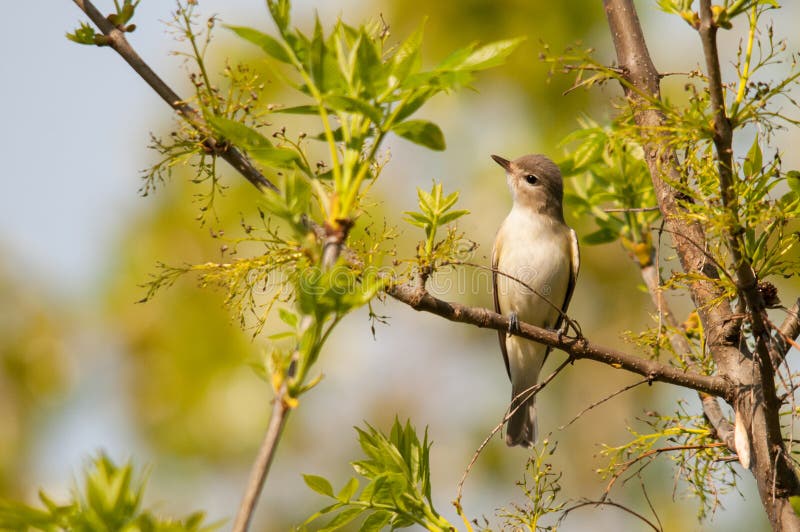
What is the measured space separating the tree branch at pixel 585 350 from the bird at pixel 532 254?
3.83 m

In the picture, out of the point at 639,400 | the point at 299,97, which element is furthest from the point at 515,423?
the point at 299,97

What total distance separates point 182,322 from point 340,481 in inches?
90.7

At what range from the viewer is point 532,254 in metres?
7.11

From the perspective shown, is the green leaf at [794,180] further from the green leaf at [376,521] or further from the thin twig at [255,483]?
the thin twig at [255,483]

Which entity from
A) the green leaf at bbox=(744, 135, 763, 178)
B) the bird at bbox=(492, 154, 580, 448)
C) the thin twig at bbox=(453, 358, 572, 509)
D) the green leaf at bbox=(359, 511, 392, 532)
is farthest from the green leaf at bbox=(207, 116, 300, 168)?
the bird at bbox=(492, 154, 580, 448)

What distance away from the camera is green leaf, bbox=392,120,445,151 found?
1831mm

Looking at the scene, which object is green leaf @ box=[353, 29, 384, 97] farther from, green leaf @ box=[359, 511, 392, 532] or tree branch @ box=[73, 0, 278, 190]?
green leaf @ box=[359, 511, 392, 532]

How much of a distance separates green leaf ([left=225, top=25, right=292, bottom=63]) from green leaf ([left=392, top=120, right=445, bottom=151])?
278 millimetres

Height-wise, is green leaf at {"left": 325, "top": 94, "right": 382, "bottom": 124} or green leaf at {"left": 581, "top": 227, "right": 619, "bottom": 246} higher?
green leaf at {"left": 581, "top": 227, "right": 619, "bottom": 246}

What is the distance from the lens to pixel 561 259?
719 centimetres

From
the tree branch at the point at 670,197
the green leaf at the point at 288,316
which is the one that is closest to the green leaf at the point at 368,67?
the green leaf at the point at 288,316

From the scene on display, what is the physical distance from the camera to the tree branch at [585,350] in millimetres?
2637

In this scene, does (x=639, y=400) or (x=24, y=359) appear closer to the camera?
(x=24, y=359)

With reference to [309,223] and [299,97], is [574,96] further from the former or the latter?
[309,223]
